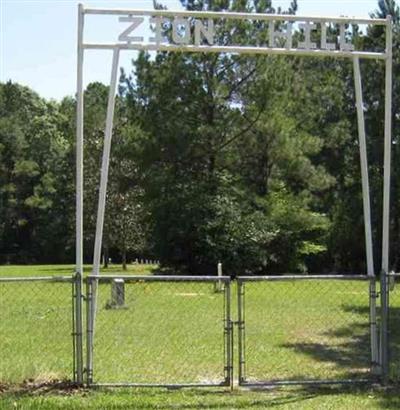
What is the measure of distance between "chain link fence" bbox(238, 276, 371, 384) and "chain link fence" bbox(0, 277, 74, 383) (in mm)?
2263

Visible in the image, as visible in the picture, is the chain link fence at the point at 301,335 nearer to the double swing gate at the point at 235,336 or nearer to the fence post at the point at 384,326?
the double swing gate at the point at 235,336

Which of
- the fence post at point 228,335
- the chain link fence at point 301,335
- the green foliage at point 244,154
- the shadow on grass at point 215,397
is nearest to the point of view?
the shadow on grass at point 215,397

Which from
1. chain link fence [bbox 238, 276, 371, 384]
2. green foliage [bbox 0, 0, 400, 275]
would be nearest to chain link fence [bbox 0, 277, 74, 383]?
chain link fence [bbox 238, 276, 371, 384]

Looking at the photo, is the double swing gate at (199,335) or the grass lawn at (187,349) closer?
the grass lawn at (187,349)

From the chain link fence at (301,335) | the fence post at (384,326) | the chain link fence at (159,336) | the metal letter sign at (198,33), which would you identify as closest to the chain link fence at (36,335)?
the chain link fence at (159,336)

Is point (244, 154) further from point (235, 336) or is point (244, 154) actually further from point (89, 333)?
point (89, 333)

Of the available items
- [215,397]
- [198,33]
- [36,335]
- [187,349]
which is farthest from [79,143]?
[36,335]

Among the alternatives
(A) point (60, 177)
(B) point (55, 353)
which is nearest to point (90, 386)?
(B) point (55, 353)

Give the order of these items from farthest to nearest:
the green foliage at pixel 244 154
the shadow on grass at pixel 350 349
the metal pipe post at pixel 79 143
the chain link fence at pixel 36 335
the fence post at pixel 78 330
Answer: the green foliage at pixel 244 154, the shadow on grass at pixel 350 349, the chain link fence at pixel 36 335, the metal pipe post at pixel 79 143, the fence post at pixel 78 330

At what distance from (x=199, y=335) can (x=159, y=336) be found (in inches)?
26.1

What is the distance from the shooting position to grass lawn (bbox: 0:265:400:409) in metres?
7.14

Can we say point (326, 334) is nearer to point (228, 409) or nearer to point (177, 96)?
point (228, 409)

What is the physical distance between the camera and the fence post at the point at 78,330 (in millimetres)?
7445

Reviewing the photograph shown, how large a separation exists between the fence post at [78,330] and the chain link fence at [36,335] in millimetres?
100
